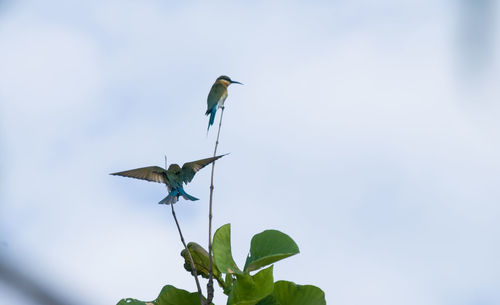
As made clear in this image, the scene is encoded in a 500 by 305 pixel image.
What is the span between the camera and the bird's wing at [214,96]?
261 cm

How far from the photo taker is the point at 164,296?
2.48 m

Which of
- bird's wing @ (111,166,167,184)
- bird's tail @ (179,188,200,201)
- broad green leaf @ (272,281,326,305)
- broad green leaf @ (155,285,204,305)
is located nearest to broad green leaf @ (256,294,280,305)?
broad green leaf @ (272,281,326,305)

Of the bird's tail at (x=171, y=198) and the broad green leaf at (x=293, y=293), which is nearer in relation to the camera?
the bird's tail at (x=171, y=198)

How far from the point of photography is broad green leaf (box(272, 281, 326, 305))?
232cm

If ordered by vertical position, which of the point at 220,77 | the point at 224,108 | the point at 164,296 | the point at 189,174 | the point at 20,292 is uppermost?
the point at 220,77

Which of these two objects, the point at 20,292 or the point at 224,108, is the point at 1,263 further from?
the point at 224,108

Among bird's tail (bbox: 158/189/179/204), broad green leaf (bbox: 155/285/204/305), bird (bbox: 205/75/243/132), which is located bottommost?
broad green leaf (bbox: 155/285/204/305)

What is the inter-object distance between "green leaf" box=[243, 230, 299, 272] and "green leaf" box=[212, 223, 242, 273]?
0.22 ft

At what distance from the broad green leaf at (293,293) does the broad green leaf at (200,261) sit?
0.85 ft

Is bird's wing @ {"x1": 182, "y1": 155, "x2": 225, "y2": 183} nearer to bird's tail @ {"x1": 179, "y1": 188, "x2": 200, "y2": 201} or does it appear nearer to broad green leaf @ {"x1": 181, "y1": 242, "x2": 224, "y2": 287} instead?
bird's tail @ {"x1": 179, "y1": 188, "x2": 200, "y2": 201}

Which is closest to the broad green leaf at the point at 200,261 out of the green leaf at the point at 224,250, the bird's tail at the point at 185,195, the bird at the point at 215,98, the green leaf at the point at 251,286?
the green leaf at the point at 224,250

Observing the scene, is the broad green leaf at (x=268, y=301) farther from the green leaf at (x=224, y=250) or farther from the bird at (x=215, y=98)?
the bird at (x=215, y=98)

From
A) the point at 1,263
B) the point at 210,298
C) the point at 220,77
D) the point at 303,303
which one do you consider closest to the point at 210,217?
the point at 210,298

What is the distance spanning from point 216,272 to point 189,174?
45cm
